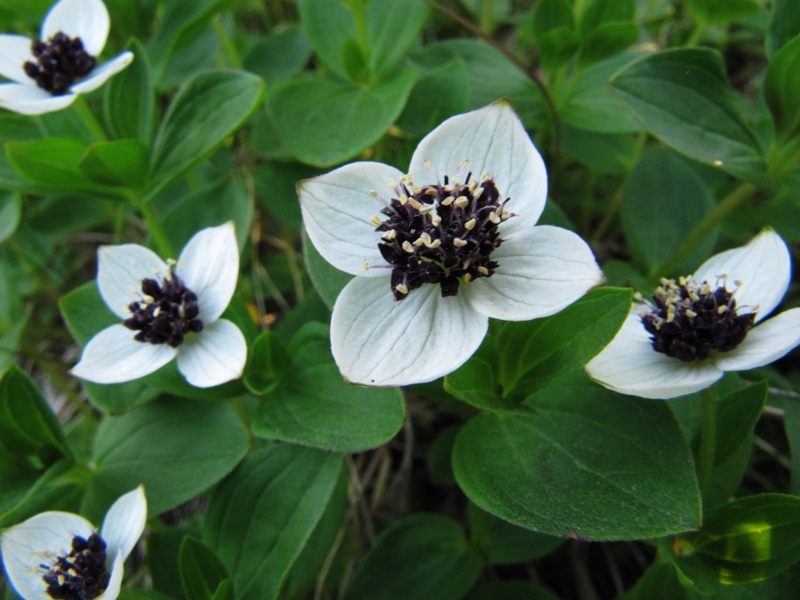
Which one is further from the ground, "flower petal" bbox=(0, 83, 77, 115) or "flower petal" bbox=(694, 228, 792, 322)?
"flower petal" bbox=(0, 83, 77, 115)

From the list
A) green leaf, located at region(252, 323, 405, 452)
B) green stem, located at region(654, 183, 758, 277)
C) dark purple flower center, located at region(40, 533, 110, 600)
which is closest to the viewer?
dark purple flower center, located at region(40, 533, 110, 600)

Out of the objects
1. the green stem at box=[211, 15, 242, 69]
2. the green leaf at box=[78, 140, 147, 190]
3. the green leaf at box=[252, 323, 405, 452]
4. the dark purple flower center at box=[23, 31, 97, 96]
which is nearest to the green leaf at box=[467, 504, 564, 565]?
the green leaf at box=[252, 323, 405, 452]

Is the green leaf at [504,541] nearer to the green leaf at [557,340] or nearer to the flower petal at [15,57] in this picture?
the green leaf at [557,340]

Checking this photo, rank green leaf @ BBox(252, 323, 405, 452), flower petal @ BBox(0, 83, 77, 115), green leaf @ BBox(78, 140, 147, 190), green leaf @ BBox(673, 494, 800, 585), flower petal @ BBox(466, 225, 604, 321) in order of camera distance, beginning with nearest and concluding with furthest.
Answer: flower petal @ BBox(466, 225, 604, 321) → green leaf @ BBox(673, 494, 800, 585) → green leaf @ BBox(252, 323, 405, 452) → flower petal @ BBox(0, 83, 77, 115) → green leaf @ BBox(78, 140, 147, 190)

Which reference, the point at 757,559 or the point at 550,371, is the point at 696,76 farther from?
the point at 757,559

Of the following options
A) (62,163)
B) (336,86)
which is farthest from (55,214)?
(336,86)

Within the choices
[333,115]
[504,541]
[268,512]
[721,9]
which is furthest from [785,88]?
[268,512]

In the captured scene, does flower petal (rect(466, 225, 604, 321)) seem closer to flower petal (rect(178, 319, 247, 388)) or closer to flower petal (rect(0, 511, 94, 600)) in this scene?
flower petal (rect(178, 319, 247, 388))
